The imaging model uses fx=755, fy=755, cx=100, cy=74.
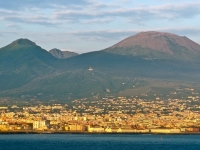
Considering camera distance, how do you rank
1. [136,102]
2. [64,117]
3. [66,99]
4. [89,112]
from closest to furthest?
[64,117] → [89,112] → [136,102] → [66,99]

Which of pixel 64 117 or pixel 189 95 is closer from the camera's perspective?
pixel 64 117

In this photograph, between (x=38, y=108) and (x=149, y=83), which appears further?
(x=149, y=83)

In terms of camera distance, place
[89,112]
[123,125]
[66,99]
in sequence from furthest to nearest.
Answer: [66,99], [89,112], [123,125]

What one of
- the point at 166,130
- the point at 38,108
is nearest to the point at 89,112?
the point at 38,108

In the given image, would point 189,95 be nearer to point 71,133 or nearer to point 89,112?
point 89,112

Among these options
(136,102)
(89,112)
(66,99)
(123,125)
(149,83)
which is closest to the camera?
(123,125)

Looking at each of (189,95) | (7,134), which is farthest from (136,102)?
(7,134)

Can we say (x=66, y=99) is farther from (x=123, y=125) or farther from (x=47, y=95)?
(x=123, y=125)

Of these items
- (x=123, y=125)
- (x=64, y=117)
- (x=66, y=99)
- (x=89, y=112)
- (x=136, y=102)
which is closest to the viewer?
(x=123, y=125)
